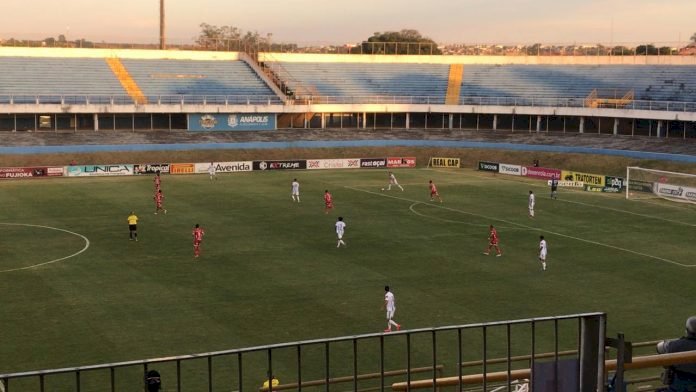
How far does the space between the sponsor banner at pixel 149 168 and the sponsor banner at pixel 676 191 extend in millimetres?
38840

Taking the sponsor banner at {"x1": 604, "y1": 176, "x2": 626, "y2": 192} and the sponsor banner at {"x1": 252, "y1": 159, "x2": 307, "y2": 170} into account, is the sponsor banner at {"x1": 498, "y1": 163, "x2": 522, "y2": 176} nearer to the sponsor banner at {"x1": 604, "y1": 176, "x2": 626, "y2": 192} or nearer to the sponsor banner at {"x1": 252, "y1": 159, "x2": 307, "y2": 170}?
the sponsor banner at {"x1": 604, "y1": 176, "x2": 626, "y2": 192}

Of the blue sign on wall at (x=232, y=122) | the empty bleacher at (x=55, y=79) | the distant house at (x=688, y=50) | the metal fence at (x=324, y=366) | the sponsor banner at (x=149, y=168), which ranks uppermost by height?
the distant house at (x=688, y=50)

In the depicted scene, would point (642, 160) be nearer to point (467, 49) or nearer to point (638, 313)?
point (467, 49)

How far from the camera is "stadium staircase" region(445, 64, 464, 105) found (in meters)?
94.2

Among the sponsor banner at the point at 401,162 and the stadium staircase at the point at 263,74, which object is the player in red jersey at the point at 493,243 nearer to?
the sponsor banner at the point at 401,162

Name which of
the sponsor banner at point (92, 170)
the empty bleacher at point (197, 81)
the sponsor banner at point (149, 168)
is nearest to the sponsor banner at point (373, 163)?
the empty bleacher at point (197, 81)

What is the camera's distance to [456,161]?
82500 millimetres

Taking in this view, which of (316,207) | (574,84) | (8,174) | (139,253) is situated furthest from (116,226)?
(574,84)

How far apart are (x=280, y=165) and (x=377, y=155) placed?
39.6 feet

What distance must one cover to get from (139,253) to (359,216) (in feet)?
50.5

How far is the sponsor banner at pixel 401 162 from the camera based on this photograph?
81.2 metres

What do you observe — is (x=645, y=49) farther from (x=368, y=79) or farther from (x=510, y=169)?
(x=510, y=169)

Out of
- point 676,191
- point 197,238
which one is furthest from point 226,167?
point 197,238

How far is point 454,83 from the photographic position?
322 ft
